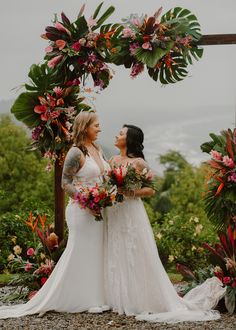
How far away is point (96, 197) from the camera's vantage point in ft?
19.6

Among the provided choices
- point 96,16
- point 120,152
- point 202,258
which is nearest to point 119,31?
point 96,16

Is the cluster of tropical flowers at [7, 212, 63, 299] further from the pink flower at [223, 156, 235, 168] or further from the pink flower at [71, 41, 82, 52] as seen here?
the pink flower at [223, 156, 235, 168]

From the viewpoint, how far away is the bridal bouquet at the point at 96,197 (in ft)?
19.6

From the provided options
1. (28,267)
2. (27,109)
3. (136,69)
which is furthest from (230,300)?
(27,109)

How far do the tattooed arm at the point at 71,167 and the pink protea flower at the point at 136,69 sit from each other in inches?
69.2

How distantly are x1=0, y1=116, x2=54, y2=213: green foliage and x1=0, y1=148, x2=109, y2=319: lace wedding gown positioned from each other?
66.2ft

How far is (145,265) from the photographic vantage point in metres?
6.29

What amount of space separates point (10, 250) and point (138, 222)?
4522 mm

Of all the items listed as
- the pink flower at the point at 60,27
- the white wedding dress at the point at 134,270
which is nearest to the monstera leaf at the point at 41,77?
the pink flower at the point at 60,27

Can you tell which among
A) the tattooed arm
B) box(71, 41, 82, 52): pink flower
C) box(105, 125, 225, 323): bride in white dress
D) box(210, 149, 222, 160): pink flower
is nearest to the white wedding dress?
box(105, 125, 225, 323): bride in white dress

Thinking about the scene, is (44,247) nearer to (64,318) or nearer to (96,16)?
(64,318)

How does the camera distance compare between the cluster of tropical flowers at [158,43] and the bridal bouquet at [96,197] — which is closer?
the bridal bouquet at [96,197]

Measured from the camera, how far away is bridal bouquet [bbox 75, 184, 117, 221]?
5973 millimetres

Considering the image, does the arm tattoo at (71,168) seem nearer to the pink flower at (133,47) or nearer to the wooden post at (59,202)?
the wooden post at (59,202)
